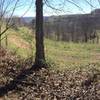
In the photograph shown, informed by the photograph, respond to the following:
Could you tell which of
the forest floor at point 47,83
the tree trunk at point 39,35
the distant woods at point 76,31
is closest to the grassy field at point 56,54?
the tree trunk at point 39,35

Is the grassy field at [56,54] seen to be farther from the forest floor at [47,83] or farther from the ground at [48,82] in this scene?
the forest floor at [47,83]

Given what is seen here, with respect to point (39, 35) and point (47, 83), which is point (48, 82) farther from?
point (39, 35)

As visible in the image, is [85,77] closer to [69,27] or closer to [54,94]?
[54,94]

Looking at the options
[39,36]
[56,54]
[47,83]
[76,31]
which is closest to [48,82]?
[47,83]

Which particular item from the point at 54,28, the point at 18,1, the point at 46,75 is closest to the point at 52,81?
the point at 46,75

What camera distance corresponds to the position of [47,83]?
1032cm

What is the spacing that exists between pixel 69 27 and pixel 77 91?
165ft

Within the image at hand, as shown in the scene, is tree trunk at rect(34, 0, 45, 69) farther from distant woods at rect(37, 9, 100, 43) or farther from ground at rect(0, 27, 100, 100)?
distant woods at rect(37, 9, 100, 43)

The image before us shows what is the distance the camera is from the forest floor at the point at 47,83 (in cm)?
938

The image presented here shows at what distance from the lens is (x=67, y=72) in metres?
11.6

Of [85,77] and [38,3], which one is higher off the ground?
[38,3]

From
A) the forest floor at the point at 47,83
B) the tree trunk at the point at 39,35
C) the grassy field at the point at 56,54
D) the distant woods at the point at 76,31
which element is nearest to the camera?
the forest floor at the point at 47,83

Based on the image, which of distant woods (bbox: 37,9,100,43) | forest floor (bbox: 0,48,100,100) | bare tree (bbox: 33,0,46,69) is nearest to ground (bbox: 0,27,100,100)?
forest floor (bbox: 0,48,100,100)

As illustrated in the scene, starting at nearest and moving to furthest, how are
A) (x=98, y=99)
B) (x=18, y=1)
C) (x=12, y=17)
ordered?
(x=98, y=99) → (x=18, y=1) → (x=12, y=17)
